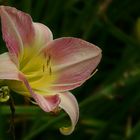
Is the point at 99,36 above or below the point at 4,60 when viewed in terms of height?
below

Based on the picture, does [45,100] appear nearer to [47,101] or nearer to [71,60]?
[47,101]

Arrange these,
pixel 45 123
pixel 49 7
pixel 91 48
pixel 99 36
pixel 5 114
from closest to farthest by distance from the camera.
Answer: pixel 91 48 → pixel 5 114 → pixel 45 123 → pixel 49 7 → pixel 99 36

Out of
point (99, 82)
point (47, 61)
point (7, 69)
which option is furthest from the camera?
point (99, 82)

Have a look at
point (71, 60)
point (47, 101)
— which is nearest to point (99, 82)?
A: point (71, 60)

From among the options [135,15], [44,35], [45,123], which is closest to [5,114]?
[45,123]

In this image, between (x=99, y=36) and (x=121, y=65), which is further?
(x=99, y=36)

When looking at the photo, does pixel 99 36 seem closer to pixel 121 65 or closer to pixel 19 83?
pixel 121 65
